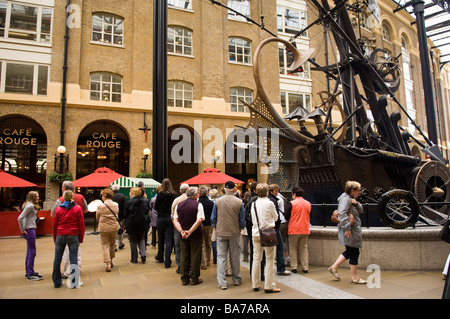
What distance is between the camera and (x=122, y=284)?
607cm

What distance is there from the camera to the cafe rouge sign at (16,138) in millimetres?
18203

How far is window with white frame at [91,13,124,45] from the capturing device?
19.7 metres

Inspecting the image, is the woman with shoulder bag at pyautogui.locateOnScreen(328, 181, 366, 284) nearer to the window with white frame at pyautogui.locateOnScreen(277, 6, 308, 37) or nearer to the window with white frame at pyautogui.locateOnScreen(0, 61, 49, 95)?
the window with white frame at pyautogui.locateOnScreen(0, 61, 49, 95)

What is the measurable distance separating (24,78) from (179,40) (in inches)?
375

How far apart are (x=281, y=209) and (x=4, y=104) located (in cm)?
1700

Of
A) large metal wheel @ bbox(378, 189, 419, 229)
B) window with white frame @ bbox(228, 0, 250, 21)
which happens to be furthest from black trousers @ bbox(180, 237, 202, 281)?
window with white frame @ bbox(228, 0, 250, 21)

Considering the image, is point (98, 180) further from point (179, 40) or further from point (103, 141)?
point (179, 40)

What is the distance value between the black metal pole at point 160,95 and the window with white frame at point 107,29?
1078 cm

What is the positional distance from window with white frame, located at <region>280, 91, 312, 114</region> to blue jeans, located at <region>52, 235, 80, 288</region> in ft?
A: 65.9

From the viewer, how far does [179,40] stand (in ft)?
70.8

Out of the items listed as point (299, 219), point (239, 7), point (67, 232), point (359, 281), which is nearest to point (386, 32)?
point (239, 7)

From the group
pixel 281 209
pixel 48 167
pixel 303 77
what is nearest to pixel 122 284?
pixel 281 209

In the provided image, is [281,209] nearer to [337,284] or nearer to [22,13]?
[337,284]

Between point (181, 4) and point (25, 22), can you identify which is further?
point (181, 4)
